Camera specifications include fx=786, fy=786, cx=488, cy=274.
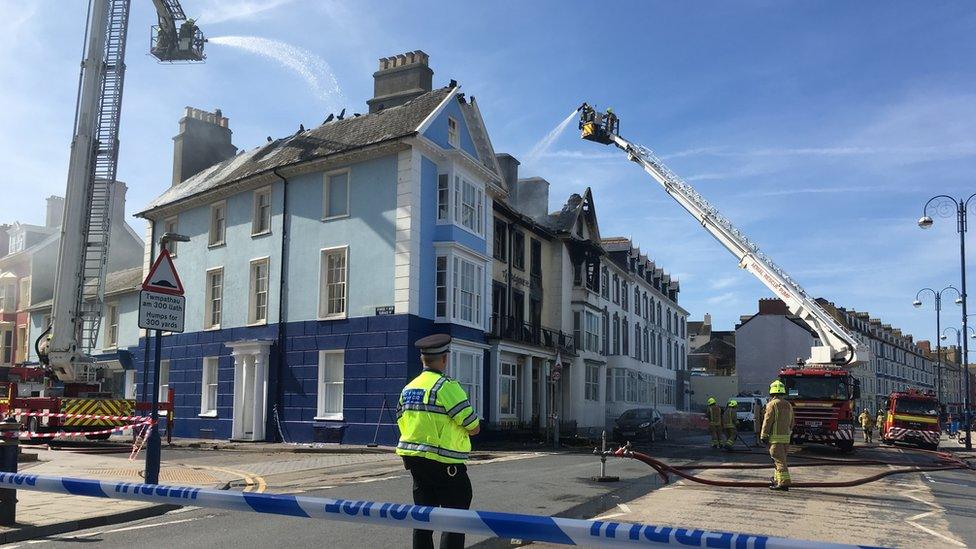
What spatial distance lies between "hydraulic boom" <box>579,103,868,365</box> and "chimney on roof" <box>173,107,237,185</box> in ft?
50.6

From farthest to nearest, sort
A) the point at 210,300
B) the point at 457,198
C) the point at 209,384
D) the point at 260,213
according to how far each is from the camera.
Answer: the point at 210,300
the point at 209,384
the point at 260,213
the point at 457,198

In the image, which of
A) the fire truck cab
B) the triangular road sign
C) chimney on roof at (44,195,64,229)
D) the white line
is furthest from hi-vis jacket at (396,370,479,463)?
chimney on roof at (44,195,64,229)

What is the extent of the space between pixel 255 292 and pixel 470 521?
2370 cm

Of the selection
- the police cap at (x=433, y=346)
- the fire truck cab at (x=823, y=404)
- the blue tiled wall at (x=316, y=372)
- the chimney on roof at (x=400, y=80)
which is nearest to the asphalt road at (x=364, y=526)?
the police cap at (x=433, y=346)

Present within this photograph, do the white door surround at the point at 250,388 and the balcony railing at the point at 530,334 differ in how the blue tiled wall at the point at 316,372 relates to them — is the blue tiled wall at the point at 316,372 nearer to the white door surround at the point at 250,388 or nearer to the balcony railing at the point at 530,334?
the white door surround at the point at 250,388

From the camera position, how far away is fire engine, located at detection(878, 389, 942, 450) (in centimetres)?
2770

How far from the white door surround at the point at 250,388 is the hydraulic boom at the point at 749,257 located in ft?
46.7

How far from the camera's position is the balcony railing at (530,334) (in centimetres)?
2830

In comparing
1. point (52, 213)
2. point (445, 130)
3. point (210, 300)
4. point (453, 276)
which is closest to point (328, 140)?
point (445, 130)

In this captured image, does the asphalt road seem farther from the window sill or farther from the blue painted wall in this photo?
the blue painted wall

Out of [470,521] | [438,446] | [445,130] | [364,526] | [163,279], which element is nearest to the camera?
[470,521]

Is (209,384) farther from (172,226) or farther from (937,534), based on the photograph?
(937,534)

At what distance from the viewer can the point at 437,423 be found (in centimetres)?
518

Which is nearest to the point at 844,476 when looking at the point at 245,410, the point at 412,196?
the point at 412,196
